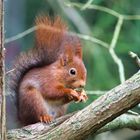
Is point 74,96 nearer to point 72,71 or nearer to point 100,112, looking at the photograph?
point 72,71

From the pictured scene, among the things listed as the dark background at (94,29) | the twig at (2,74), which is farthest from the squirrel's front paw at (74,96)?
the dark background at (94,29)

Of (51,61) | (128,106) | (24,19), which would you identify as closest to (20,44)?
(24,19)

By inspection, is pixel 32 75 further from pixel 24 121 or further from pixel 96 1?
pixel 96 1

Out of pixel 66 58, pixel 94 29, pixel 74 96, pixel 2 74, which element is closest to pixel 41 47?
pixel 66 58

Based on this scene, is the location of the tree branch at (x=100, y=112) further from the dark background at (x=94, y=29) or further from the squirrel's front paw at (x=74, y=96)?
the dark background at (x=94, y=29)

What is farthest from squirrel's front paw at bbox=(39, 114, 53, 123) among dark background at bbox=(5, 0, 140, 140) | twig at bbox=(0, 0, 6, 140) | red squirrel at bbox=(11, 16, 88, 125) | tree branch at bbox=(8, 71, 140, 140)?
dark background at bbox=(5, 0, 140, 140)

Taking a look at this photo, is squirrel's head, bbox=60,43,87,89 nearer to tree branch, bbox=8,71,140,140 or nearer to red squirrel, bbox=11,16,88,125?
red squirrel, bbox=11,16,88,125
